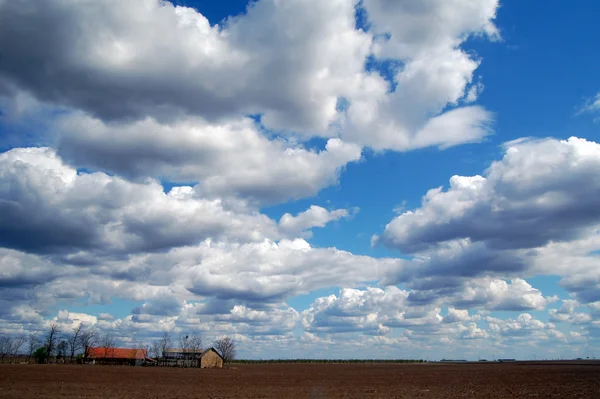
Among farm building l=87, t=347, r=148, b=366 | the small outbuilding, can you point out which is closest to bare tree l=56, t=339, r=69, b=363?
farm building l=87, t=347, r=148, b=366

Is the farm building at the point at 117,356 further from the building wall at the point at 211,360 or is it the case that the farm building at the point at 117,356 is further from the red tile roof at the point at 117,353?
the building wall at the point at 211,360

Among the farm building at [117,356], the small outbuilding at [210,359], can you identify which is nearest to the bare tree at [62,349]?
the farm building at [117,356]

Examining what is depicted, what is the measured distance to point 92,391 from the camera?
4294 cm

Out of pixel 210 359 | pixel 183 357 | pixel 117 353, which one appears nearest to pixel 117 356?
pixel 117 353

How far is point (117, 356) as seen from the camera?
185 m

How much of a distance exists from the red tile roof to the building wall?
4263 cm

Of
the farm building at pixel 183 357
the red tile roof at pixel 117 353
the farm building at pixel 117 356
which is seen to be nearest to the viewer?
the farm building at pixel 183 357

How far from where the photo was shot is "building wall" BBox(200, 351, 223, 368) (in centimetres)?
15479

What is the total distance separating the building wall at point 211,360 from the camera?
15479 cm

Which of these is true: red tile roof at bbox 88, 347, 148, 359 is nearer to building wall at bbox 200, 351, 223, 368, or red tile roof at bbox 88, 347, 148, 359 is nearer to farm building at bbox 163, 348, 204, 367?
farm building at bbox 163, 348, 204, 367

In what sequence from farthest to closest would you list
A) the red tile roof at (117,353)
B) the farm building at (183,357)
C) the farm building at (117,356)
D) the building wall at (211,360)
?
1. the red tile roof at (117,353)
2. the farm building at (117,356)
3. the farm building at (183,357)
4. the building wall at (211,360)

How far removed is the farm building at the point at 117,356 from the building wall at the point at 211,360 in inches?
1316

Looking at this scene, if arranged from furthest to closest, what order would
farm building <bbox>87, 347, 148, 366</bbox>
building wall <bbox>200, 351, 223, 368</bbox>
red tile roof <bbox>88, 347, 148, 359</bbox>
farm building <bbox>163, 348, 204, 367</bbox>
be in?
1. red tile roof <bbox>88, 347, 148, 359</bbox>
2. farm building <bbox>87, 347, 148, 366</bbox>
3. farm building <bbox>163, 348, 204, 367</bbox>
4. building wall <bbox>200, 351, 223, 368</bbox>

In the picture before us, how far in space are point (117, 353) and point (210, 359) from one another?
172 ft
